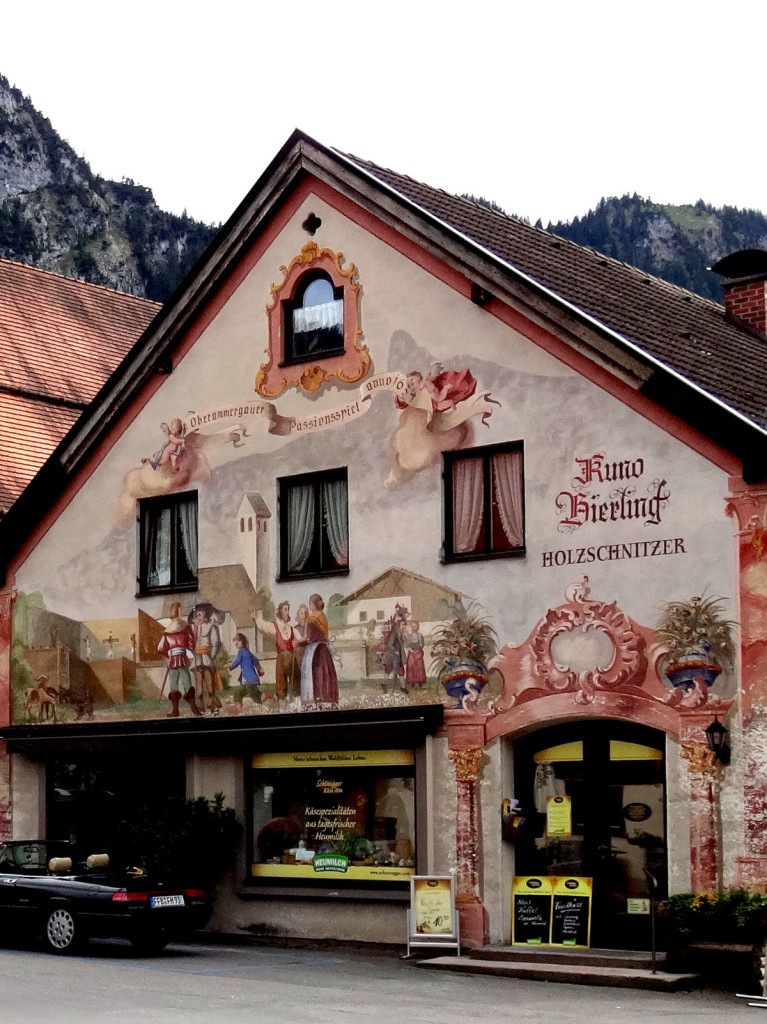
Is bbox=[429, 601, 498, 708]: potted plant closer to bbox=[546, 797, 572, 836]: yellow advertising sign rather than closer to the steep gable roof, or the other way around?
bbox=[546, 797, 572, 836]: yellow advertising sign

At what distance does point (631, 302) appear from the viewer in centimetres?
2364

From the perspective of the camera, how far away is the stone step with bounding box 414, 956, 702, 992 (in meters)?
17.4

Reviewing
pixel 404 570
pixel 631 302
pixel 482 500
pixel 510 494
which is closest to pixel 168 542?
pixel 404 570

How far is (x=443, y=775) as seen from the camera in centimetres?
2119

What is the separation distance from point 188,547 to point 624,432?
24.3 ft

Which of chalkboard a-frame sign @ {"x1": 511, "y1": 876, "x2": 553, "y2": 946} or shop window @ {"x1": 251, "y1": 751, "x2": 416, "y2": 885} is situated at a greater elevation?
shop window @ {"x1": 251, "y1": 751, "x2": 416, "y2": 885}

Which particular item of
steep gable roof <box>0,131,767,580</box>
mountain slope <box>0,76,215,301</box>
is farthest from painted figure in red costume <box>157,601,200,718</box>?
mountain slope <box>0,76,215,301</box>

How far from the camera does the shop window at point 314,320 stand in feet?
76.3

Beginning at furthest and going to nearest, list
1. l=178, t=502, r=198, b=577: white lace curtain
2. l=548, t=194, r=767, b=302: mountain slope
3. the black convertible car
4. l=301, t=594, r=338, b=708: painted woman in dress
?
1. l=548, t=194, r=767, b=302: mountain slope
2. l=178, t=502, r=198, b=577: white lace curtain
3. l=301, t=594, r=338, b=708: painted woman in dress
4. the black convertible car

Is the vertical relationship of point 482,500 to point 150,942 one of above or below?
above

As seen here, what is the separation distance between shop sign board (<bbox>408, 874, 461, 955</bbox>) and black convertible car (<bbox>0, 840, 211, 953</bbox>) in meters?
2.62

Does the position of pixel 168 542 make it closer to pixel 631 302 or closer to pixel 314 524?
pixel 314 524

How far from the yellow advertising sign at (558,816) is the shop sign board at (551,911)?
54cm

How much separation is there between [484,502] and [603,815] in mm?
4147
